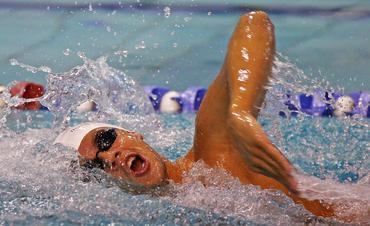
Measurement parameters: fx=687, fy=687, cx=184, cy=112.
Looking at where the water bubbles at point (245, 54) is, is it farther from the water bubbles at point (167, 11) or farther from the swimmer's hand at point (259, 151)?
the water bubbles at point (167, 11)

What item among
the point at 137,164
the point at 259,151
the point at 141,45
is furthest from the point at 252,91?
the point at 141,45

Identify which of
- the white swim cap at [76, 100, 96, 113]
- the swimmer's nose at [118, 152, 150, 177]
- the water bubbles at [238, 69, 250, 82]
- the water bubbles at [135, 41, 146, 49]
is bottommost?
the white swim cap at [76, 100, 96, 113]

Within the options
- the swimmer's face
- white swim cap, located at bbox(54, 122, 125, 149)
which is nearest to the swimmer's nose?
the swimmer's face

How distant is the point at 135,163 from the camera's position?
1.57 m

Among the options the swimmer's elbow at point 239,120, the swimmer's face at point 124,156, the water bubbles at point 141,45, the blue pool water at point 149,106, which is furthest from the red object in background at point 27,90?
the swimmer's elbow at point 239,120

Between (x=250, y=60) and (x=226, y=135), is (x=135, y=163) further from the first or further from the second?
(x=250, y=60)

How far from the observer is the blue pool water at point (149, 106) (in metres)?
1.51

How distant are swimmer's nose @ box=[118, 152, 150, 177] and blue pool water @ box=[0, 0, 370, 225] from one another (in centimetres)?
8

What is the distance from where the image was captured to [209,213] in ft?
4.94

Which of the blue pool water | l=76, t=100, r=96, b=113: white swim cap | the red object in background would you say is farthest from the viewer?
l=76, t=100, r=96, b=113: white swim cap

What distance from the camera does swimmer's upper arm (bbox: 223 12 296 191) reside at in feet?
3.84

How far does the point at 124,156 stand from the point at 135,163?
0.03m

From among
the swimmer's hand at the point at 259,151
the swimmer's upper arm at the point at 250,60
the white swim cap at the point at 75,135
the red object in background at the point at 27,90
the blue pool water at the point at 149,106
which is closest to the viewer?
the swimmer's hand at the point at 259,151

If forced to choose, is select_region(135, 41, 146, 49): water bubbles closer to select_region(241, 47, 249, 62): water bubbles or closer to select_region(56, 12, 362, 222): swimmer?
select_region(56, 12, 362, 222): swimmer
